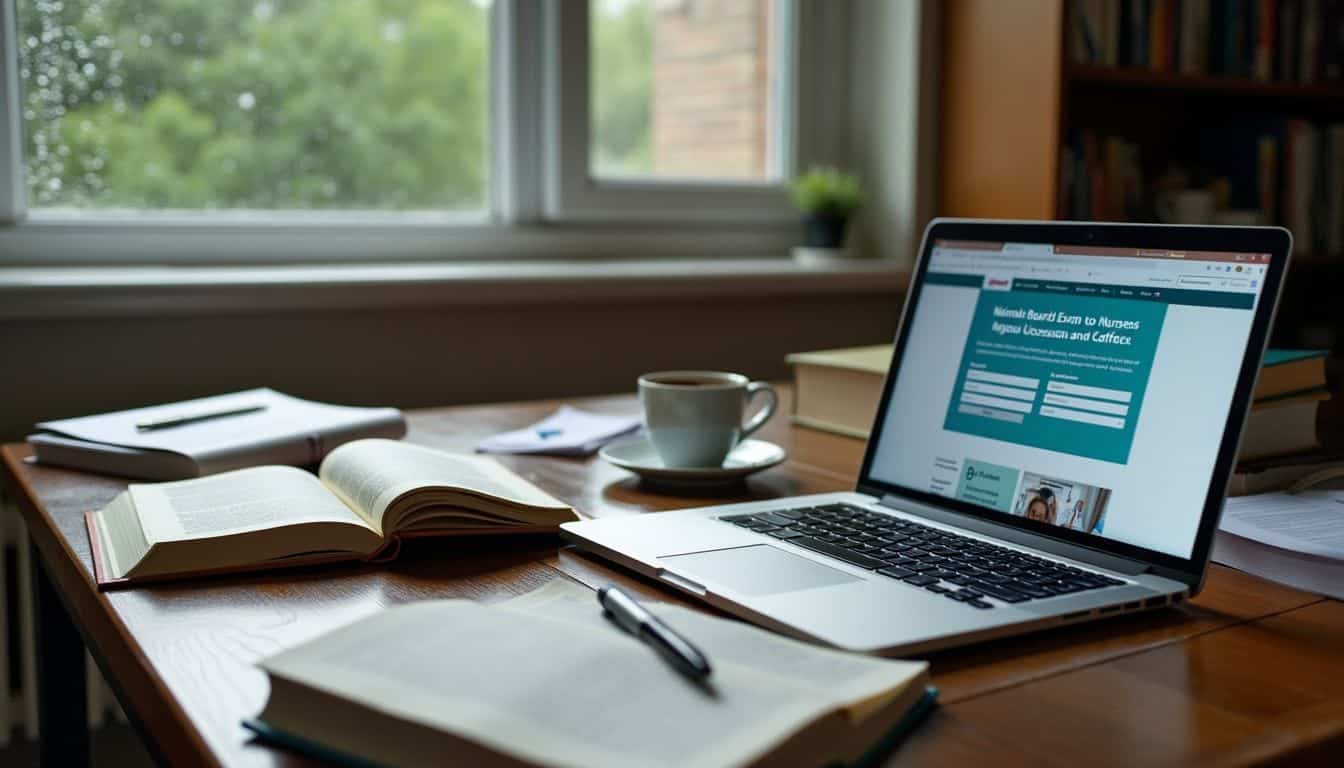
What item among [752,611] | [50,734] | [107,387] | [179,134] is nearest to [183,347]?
[107,387]

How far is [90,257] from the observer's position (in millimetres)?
1813

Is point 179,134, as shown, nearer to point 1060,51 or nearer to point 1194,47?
point 1060,51

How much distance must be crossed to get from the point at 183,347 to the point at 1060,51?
1.55 m

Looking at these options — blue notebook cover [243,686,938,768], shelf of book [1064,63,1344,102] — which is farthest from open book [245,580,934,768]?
shelf of book [1064,63,1344,102]

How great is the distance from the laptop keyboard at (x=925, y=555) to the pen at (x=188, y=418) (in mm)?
589

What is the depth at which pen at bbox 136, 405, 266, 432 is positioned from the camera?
1.12 m

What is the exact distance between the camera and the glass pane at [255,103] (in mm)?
1794

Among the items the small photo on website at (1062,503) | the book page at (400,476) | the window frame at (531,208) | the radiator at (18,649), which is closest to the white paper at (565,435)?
the book page at (400,476)

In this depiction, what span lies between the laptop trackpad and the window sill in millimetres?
1149

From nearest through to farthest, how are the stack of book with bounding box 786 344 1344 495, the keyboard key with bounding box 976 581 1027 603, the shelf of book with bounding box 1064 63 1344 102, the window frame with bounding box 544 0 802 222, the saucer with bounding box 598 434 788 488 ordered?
the keyboard key with bounding box 976 581 1027 603 < the stack of book with bounding box 786 344 1344 495 < the saucer with bounding box 598 434 788 488 < the window frame with bounding box 544 0 802 222 < the shelf of book with bounding box 1064 63 1344 102

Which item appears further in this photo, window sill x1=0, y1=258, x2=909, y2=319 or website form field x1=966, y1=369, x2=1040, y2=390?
window sill x1=0, y1=258, x2=909, y2=319

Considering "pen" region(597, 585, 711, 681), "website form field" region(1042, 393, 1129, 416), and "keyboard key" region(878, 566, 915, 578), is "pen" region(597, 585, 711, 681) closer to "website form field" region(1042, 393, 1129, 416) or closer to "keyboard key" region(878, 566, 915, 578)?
"keyboard key" region(878, 566, 915, 578)

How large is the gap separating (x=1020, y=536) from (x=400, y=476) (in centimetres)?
42

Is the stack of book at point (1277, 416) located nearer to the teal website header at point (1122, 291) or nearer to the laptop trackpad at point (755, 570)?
the teal website header at point (1122, 291)
